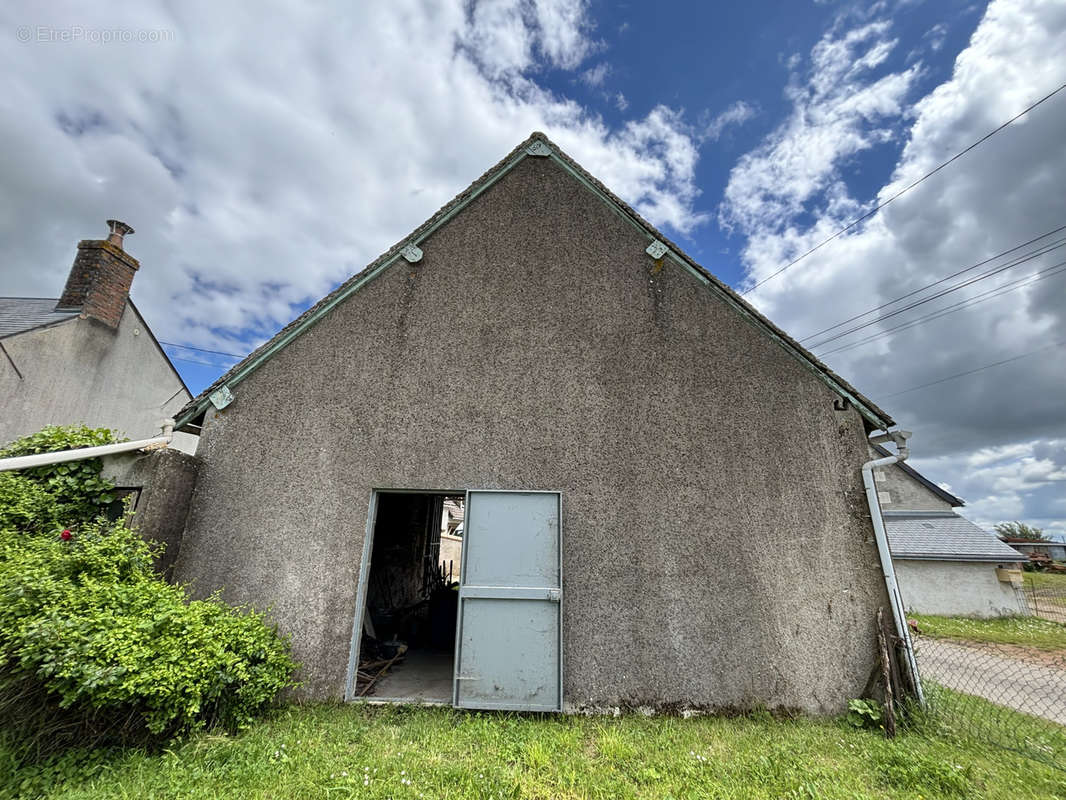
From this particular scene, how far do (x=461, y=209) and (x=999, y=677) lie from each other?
12082 mm

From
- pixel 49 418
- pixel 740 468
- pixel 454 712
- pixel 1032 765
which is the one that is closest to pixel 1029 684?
pixel 1032 765

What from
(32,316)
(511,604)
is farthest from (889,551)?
(32,316)

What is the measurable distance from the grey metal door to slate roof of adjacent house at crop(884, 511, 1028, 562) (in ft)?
45.6

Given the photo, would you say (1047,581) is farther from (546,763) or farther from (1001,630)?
(546,763)

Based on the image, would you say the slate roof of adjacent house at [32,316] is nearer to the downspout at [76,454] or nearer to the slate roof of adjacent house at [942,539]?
the downspout at [76,454]

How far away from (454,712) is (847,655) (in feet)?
13.7

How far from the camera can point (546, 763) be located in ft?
11.7

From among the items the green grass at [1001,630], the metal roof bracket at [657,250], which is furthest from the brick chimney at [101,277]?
the green grass at [1001,630]

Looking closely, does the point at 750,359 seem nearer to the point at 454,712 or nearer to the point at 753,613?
the point at 753,613

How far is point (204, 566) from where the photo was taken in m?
4.93

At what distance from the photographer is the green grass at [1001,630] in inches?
432

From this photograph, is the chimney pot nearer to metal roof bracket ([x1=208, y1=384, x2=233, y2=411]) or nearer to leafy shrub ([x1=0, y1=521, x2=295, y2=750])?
metal roof bracket ([x1=208, y1=384, x2=233, y2=411])

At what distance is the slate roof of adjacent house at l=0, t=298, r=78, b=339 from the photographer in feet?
29.2

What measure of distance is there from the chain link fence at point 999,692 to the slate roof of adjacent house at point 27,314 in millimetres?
15520
